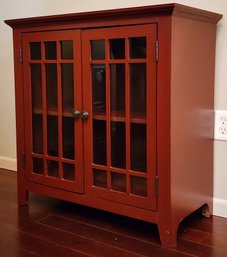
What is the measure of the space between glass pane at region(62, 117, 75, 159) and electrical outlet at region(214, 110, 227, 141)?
600 millimetres

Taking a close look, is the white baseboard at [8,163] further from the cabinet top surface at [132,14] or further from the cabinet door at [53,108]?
the cabinet top surface at [132,14]

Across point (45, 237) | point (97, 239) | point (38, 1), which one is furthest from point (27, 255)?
point (38, 1)

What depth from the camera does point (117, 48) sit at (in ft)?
5.25

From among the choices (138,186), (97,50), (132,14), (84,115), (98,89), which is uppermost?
(132,14)

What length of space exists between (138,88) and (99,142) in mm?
286

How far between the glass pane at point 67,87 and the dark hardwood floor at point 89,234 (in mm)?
475

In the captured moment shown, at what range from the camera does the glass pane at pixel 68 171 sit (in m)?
Result: 1.80

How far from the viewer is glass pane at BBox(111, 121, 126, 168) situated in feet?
5.36

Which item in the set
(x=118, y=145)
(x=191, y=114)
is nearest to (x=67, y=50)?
(x=118, y=145)

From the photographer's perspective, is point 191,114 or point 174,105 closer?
point 174,105

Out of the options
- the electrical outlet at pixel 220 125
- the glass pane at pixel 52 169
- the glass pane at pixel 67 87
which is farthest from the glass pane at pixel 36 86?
the electrical outlet at pixel 220 125

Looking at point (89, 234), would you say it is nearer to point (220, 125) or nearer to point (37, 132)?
point (37, 132)

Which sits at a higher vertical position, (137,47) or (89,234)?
(137,47)

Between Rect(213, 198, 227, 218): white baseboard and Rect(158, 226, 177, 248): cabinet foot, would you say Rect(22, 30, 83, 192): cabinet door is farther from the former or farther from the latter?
Rect(213, 198, 227, 218): white baseboard
